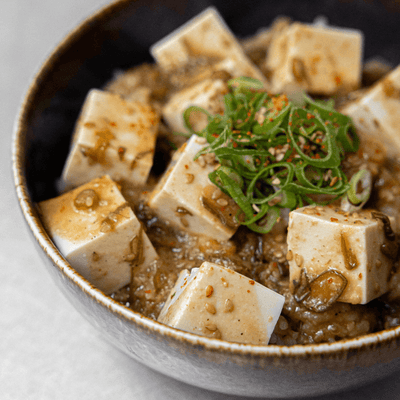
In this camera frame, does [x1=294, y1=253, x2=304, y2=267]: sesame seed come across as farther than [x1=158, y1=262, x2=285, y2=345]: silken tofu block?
Yes

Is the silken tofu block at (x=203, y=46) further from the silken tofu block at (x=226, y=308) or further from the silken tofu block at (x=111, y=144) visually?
the silken tofu block at (x=226, y=308)

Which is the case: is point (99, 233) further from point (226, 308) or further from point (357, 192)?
point (357, 192)

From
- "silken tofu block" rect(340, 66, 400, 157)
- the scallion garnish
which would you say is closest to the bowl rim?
the scallion garnish

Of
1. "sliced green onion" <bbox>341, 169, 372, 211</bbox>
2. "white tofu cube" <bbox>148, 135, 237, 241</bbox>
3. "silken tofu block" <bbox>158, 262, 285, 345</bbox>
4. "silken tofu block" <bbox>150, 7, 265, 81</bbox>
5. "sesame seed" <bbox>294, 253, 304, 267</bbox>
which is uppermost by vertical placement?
"silken tofu block" <bbox>150, 7, 265, 81</bbox>

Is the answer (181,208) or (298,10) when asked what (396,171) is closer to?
(181,208)

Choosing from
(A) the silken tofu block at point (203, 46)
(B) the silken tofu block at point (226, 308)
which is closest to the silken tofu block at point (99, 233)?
(B) the silken tofu block at point (226, 308)

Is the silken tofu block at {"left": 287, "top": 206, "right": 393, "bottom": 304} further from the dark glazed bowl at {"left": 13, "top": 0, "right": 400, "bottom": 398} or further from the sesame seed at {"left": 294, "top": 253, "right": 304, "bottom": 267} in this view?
the dark glazed bowl at {"left": 13, "top": 0, "right": 400, "bottom": 398}

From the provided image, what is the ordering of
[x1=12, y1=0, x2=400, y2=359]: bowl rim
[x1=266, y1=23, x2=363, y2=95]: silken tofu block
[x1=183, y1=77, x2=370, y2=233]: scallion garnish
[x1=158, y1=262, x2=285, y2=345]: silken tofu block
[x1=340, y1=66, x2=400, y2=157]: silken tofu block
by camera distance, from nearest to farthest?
[x1=12, y1=0, x2=400, y2=359]: bowl rim, [x1=158, y1=262, x2=285, y2=345]: silken tofu block, [x1=183, y1=77, x2=370, y2=233]: scallion garnish, [x1=340, y1=66, x2=400, y2=157]: silken tofu block, [x1=266, y1=23, x2=363, y2=95]: silken tofu block
